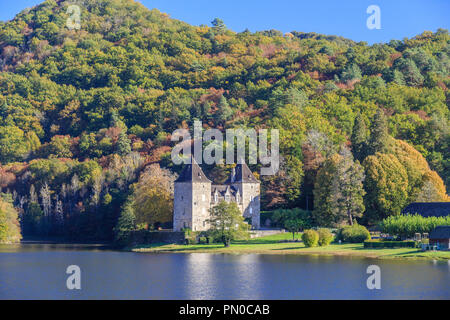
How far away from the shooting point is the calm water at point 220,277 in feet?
164

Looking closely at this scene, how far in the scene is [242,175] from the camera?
97438 mm

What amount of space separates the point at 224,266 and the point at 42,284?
1675 centimetres

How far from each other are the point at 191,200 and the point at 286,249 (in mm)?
15843

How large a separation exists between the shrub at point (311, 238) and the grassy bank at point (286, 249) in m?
0.71

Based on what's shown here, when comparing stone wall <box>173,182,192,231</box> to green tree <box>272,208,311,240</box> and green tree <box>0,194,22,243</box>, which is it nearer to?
green tree <box>272,208,311,240</box>

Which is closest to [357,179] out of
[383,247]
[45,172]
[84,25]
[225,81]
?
[383,247]

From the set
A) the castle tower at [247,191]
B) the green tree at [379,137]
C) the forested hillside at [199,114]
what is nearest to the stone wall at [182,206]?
the forested hillside at [199,114]

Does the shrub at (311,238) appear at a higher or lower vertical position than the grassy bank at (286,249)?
higher

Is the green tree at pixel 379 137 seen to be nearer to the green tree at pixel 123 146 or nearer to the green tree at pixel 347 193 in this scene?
the green tree at pixel 347 193

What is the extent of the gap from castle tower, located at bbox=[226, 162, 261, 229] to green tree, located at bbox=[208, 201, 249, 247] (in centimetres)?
1222

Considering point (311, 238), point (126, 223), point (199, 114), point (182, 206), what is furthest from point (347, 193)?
point (199, 114)

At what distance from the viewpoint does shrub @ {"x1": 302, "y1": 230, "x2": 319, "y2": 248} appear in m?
78.2

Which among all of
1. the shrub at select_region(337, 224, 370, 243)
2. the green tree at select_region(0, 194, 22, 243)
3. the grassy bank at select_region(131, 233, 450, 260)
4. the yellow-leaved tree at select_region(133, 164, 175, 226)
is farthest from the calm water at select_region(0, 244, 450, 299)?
the green tree at select_region(0, 194, 22, 243)

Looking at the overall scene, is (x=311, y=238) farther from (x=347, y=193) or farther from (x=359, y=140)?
(x=359, y=140)
